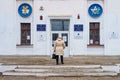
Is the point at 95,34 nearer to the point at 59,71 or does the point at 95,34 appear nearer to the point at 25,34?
the point at 25,34

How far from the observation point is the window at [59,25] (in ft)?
111

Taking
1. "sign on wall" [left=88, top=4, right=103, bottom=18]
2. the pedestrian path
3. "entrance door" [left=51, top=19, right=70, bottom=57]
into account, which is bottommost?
the pedestrian path

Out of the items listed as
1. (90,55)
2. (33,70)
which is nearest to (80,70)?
(33,70)

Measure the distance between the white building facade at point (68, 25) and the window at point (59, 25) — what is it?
0.23 metres

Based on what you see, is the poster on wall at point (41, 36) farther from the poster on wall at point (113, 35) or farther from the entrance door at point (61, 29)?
the poster on wall at point (113, 35)

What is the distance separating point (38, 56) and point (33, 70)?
11.5 m

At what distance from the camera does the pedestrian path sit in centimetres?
2084

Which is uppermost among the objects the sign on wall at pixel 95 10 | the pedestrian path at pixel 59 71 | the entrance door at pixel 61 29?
the sign on wall at pixel 95 10

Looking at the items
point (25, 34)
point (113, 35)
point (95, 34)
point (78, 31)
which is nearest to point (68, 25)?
point (78, 31)

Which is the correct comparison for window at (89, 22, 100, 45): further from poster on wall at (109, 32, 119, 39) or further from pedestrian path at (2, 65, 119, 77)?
pedestrian path at (2, 65, 119, 77)

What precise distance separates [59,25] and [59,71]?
12.8 m

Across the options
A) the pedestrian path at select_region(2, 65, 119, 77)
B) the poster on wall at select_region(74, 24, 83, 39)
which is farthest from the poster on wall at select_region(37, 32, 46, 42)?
the pedestrian path at select_region(2, 65, 119, 77)

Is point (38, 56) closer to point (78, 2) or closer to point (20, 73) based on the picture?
point (78, 2)

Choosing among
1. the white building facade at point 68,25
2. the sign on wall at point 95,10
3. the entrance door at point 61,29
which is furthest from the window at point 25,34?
the sign on wall at point 95,10
